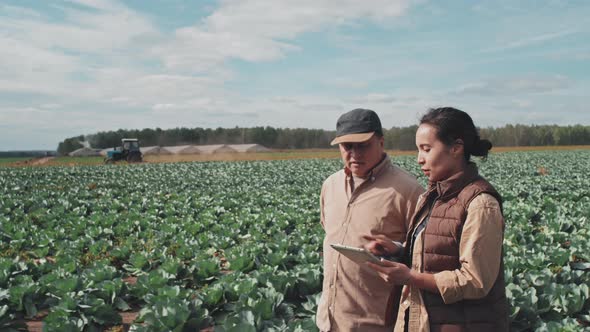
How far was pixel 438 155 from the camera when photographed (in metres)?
2.51

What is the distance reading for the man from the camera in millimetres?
3055

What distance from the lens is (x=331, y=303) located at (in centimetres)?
313

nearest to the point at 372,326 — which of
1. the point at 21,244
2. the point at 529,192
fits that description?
the point at 21,244

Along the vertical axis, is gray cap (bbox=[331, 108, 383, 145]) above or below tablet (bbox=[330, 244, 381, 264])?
above

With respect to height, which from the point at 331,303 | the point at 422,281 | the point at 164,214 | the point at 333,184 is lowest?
the point at 164,214

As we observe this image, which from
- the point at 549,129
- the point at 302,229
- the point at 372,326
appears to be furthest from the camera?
the point at 549,129

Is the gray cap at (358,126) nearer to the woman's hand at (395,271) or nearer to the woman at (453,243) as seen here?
the woman at (453,243)

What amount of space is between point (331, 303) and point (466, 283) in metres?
1.03

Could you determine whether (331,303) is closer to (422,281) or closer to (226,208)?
(422,281)

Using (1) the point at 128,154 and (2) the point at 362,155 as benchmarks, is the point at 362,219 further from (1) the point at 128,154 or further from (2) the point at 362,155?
(1) the point at 128,154

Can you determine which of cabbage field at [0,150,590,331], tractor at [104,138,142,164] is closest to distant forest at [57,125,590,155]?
tractor at [104,138,142,164]

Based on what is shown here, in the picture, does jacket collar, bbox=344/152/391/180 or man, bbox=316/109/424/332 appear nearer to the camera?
man, bbox=316/109/424/332

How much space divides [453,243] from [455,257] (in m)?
0.07

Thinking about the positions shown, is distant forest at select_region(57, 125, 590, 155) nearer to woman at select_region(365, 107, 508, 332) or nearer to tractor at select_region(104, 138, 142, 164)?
tractor at select_region(104, 138, 142, 164)
